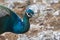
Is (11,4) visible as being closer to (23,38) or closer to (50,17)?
(50,17)

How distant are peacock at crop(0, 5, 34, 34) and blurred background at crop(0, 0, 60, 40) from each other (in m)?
0.73

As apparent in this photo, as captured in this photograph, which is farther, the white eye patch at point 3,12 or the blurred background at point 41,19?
the blurred background at point 41,19

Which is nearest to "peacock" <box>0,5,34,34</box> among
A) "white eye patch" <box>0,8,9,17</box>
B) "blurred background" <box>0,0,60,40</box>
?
"white eye patch" <box>0,8,9,17</box>

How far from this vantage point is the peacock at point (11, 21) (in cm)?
261

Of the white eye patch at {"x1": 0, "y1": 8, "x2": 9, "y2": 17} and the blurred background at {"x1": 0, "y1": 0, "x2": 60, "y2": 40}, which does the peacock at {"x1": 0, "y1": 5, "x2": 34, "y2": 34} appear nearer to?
the white eye patch at {"x1": 0, "y1": 8, "x2": 9, "y2": 17}

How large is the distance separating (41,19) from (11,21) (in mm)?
1485

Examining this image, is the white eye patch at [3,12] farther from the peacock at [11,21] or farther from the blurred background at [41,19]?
the blurred background at [41,19]

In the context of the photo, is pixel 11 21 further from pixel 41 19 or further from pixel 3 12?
pixel 41 19

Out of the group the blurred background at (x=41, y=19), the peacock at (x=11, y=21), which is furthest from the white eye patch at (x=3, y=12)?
the blurred background at (x=41, y=19)

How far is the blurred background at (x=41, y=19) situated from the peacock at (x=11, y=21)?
730 mm

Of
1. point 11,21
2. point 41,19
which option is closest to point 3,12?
point 11,21

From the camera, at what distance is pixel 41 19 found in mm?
4117

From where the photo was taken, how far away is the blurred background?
352cm

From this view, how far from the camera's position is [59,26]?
381 cm
